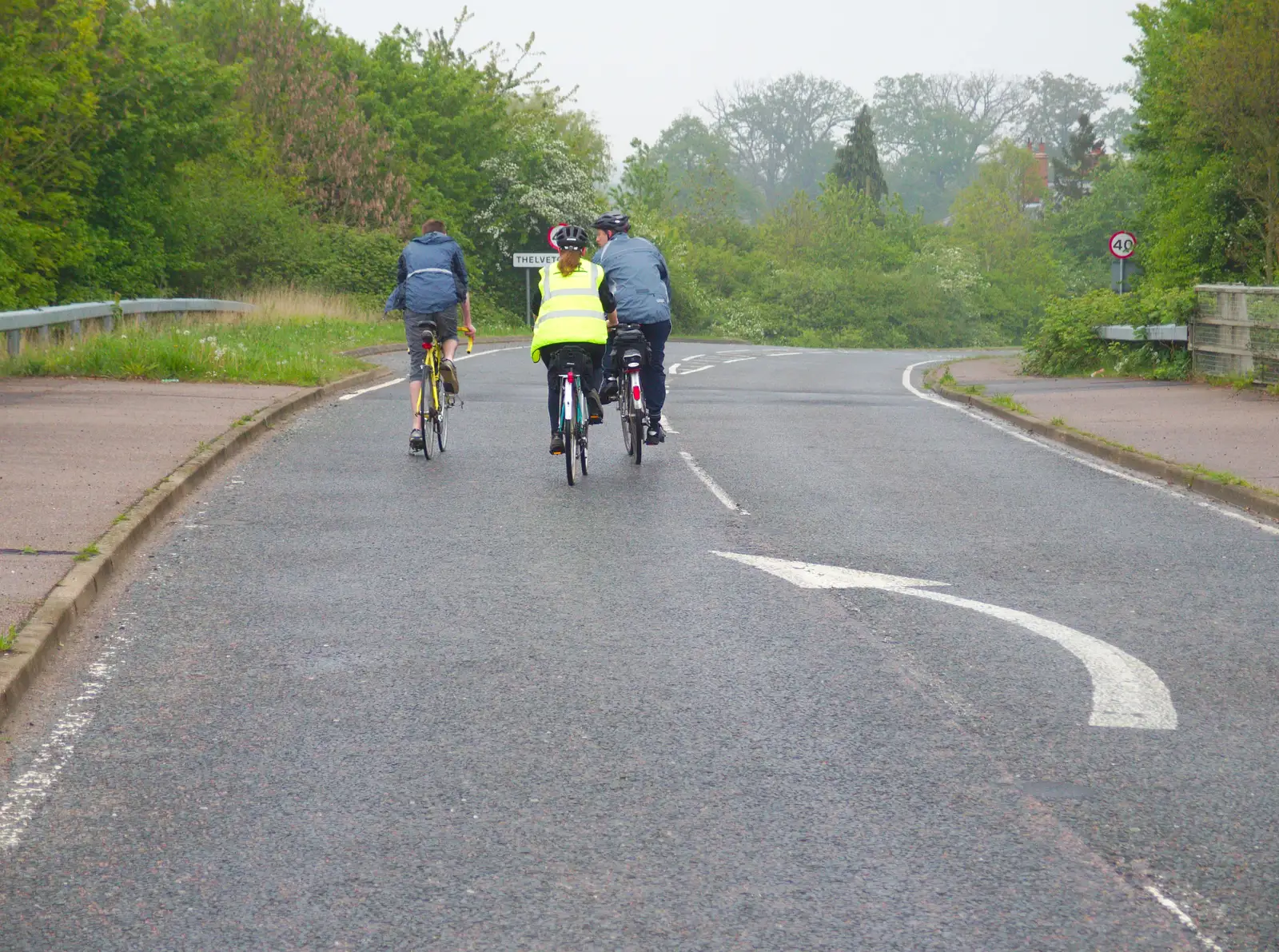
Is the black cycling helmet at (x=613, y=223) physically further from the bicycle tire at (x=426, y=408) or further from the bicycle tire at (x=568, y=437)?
the bicycle tire at (x=426, y=408)

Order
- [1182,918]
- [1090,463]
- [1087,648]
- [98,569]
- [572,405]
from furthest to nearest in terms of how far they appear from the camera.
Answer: [1090,463] < [572,405] < [98,569] < [1087,648] < [1182,918]

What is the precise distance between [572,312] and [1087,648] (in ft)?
19.0

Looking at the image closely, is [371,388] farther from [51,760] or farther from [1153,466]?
[51,760]

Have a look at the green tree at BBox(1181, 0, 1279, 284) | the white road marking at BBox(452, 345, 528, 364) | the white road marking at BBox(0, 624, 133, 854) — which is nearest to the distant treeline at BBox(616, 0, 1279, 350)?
the green tree at BBox(1181, 0, 1279, 284)

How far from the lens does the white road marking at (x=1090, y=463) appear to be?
34.5 feet

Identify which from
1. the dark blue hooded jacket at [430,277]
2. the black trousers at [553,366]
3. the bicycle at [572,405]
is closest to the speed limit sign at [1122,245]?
the dark blue hooded jacket at [430,277]

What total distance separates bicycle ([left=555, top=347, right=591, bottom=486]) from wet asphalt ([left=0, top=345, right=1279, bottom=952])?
3.73 ft

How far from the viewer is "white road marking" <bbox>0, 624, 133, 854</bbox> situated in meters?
4.52

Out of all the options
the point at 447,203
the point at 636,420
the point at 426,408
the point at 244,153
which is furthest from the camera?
the point at 447,203

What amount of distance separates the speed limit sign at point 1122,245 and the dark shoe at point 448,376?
1891 centimetres

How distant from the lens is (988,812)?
464 cm

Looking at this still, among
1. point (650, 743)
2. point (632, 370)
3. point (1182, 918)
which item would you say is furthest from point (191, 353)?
point (1182, 918)

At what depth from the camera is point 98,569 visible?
7820 mm

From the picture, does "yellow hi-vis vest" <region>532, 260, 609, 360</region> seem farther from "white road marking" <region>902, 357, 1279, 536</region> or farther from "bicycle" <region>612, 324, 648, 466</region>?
"white road marking" <region>902, 357, 1279, 536</region>
